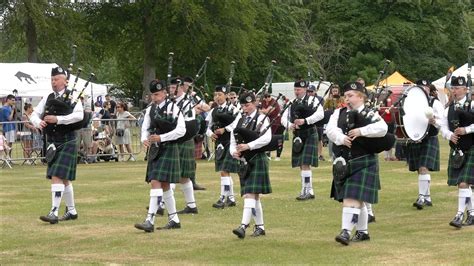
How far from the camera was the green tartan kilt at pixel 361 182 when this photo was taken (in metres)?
9.14

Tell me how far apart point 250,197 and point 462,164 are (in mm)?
2347

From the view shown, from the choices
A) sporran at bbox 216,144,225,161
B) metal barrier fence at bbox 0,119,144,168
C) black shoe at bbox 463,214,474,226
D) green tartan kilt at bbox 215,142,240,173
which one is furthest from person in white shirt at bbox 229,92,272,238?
metal barrier fence at bbox 0,119,144,168

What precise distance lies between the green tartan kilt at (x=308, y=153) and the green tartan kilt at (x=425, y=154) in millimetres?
1618

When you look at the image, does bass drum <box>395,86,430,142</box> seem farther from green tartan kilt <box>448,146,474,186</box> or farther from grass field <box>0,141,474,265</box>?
green tartan kilt <box>448,146,474,186</box>

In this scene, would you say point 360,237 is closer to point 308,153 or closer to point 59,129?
point 59,129

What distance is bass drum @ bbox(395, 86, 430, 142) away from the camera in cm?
1160

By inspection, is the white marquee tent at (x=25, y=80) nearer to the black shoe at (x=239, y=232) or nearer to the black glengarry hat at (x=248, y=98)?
the black glengarry hat at (x=248, y=98)

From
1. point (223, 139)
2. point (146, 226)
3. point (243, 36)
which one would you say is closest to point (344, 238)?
point (146, 226)

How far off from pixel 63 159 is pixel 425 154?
14.9 ft

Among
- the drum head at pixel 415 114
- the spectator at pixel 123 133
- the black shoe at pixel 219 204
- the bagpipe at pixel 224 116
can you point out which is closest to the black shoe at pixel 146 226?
the black shoe at pixel 219 204

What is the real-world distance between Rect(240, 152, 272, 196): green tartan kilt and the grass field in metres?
0.49

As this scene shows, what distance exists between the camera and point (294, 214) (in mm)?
11820

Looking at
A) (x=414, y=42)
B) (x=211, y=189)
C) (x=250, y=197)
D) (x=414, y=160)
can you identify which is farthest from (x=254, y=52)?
(x=250, y=197)

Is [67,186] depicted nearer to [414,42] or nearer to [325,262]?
[325,262]
